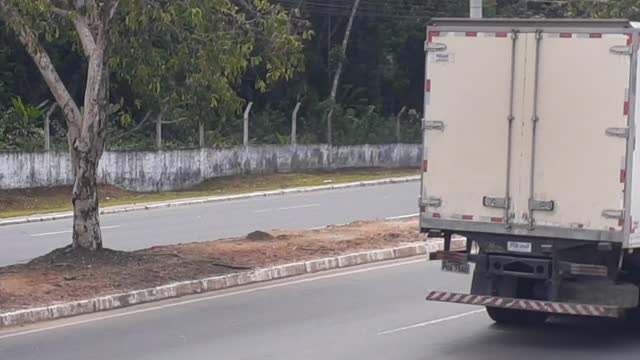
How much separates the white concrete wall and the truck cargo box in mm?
24157

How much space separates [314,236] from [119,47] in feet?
16.2

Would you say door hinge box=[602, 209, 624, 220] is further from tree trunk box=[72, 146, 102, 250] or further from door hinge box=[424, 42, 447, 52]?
tree trunk box=[72, 146, 102, 250]

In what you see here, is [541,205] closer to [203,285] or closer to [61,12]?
[203,285]

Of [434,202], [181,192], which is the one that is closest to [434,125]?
[434,202]

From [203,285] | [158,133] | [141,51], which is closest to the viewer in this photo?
[203,285]

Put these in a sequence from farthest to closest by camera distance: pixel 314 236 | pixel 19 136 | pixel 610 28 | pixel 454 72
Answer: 1. pixel 19 136
2. pixel 314 236
3. pixel 454 72
4. pixel 610 28

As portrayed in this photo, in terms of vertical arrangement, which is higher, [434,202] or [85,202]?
[434,202]

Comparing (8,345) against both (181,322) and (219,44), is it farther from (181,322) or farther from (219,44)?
(219,44)

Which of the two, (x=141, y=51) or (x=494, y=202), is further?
(x=141, y=51)

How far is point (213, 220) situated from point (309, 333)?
14417mm

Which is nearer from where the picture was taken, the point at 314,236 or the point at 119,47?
the point at 119,47

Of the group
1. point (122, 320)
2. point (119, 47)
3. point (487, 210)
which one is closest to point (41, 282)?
point (122, 320)

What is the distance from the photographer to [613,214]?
37.7 ft

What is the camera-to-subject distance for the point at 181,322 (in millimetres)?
13273
